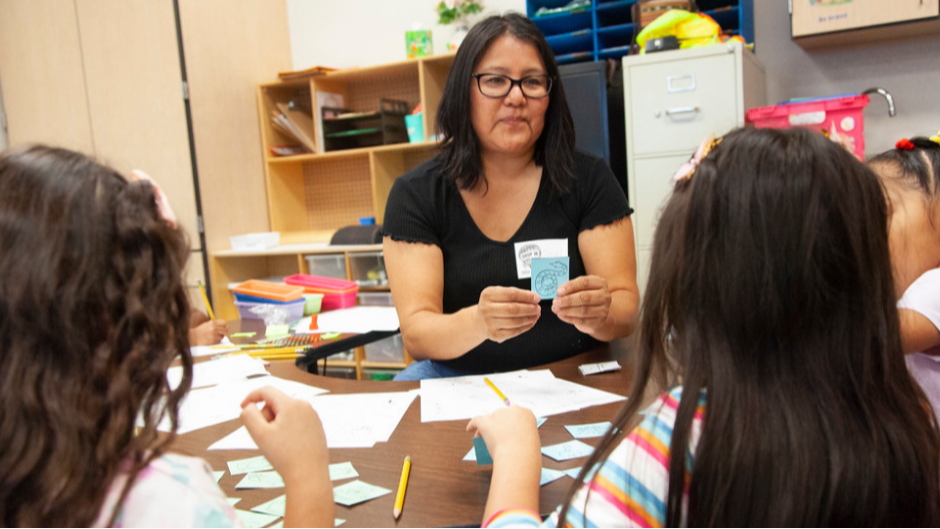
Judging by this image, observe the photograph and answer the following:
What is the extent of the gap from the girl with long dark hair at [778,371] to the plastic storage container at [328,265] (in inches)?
116

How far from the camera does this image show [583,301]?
52.3 inches

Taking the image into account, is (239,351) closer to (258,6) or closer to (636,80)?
(636,80)

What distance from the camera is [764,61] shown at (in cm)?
321

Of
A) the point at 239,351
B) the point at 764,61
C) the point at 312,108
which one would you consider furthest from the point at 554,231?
the point at 312,108

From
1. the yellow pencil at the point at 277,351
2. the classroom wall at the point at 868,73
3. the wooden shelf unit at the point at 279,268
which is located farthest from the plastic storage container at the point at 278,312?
the classroom wall at the point at 868,73

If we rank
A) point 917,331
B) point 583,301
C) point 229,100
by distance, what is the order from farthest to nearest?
point 229,100 → point 583,301 → point 917,331

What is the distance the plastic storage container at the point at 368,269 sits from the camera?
3434 mm

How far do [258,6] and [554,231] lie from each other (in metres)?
3.16

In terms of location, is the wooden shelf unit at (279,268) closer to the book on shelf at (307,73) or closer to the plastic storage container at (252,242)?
the plastic storage container at (252,242)

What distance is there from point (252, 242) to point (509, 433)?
306cm

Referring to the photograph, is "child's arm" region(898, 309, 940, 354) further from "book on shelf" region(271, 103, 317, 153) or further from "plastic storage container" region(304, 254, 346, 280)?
"book on shelf" region(271, 103, 317, 153)

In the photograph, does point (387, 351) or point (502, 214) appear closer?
point (502, 214)

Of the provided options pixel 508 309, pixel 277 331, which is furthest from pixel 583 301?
pixel 277 331

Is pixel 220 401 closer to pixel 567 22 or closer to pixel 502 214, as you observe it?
pixel 502 214
